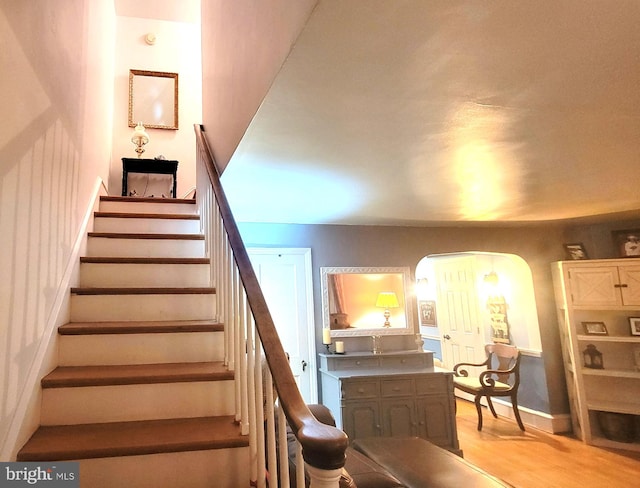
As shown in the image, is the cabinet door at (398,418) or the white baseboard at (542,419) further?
the white baseboard at (542,419)

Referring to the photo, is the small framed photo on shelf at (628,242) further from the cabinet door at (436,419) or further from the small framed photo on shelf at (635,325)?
the cabinet door at (436,419)

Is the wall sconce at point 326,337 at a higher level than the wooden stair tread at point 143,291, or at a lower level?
lower

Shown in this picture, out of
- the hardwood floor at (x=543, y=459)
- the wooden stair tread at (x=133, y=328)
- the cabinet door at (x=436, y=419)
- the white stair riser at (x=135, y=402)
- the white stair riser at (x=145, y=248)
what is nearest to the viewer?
the white stair riser at (x=135, y=402)

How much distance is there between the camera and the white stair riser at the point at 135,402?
5.23ft

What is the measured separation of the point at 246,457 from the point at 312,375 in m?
2.73

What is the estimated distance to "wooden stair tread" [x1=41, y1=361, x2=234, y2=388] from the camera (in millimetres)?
1599

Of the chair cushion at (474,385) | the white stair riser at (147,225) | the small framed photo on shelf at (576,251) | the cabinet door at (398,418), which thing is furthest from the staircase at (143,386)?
the small framed photo on shelf at (576,251)

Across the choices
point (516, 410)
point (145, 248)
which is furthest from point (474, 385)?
point (145, 248)

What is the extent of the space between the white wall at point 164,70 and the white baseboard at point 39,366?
2506 millimetres

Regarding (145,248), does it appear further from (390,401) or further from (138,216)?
(390,401)

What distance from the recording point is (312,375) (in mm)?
4133

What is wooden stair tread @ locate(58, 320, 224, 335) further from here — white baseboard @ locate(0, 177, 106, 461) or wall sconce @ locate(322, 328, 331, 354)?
wall sconce @ locate(322, 328, 331, 354)

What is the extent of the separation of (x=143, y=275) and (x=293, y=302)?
205cm
